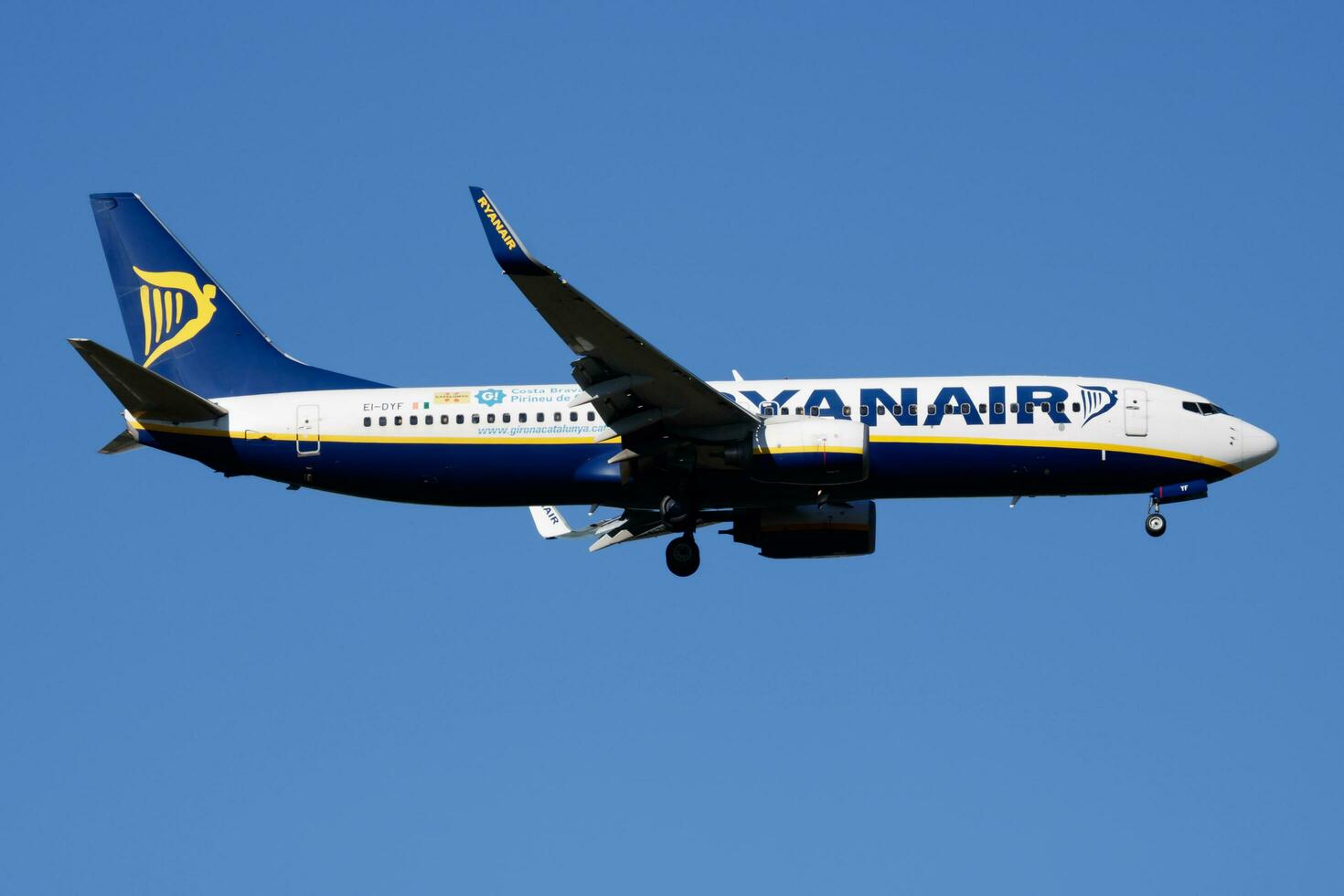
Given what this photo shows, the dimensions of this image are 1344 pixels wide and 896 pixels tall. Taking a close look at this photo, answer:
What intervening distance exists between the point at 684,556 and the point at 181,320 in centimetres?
1504

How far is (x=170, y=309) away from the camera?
5372cm

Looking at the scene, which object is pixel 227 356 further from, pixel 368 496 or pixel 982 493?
pixel 982 493

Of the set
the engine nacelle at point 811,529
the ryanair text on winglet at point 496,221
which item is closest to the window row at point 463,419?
the engine nacelle at point 811,529

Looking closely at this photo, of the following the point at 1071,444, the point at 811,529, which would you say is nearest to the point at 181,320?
the point at 811,529

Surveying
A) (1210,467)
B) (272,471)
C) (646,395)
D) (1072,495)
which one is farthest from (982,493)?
(272,471)

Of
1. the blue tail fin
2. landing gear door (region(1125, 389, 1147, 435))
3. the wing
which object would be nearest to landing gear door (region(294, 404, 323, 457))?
the blue tail fin

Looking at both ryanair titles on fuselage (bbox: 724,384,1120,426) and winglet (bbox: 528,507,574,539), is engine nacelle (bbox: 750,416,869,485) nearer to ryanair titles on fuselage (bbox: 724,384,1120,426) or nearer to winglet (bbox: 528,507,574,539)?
ryanair titles on fuselage (bbox: 724,384,1120,426)

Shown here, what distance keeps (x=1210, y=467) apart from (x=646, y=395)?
567 inches

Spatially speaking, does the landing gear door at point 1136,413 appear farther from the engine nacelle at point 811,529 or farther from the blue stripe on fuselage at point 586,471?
the engine nacelle at point 811,529

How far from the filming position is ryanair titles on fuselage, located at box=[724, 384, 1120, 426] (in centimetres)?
4903

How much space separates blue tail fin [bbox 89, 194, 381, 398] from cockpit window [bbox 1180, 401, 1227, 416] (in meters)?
20.8

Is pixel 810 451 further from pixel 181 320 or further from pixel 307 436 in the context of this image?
pixel 181 320

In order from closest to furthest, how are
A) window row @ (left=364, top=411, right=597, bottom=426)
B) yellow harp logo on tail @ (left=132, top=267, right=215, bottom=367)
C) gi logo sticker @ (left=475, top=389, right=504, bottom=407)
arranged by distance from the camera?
1. window row @ (left=364, top=411, right=597, bottom=426)
2. gi logo sticker @ (left=475, top=389, right=504, bottom=407)
3. yellow harp logo on tail @ (left=132, top=267, right=215, bottom=367)

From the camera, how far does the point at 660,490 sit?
5000cm
